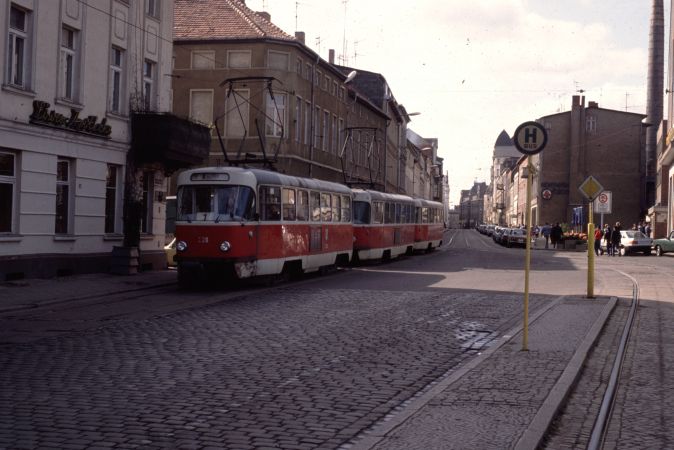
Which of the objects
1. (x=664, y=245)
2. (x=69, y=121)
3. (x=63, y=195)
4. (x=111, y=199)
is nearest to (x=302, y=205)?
(x=111, y=199)

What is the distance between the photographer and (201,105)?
40125 millimetres

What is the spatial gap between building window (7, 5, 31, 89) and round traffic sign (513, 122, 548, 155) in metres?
13.1

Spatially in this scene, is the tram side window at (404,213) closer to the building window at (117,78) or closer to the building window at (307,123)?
the building window at (307,123)

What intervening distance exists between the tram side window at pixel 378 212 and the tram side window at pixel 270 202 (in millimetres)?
11353

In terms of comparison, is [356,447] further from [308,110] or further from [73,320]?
[308,110]

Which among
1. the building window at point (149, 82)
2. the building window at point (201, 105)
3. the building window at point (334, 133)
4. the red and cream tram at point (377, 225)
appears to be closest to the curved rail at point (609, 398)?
the building window at point (149, 82)

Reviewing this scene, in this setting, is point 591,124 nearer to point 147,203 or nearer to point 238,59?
point 238,59

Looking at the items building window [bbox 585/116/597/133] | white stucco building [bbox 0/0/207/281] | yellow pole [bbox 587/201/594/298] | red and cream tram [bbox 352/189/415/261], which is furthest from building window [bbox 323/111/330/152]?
building window [bbox 585/116/597/133]

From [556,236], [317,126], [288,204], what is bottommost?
[556,236]

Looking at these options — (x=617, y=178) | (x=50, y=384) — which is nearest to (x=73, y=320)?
(x=50, y=384)

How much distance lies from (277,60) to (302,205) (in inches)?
724

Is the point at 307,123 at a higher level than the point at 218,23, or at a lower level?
lower

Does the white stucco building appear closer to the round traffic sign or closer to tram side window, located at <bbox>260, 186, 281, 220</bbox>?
tram side window, located at <bbox>260, 186, 281, 220</bbox>

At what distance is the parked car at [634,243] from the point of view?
49281 mm
